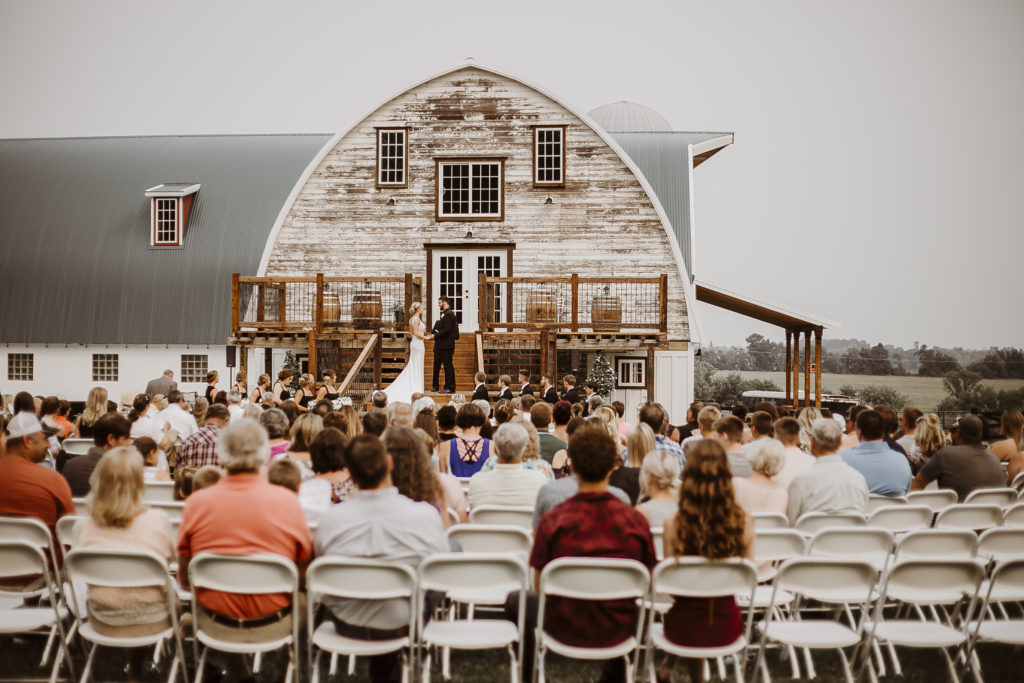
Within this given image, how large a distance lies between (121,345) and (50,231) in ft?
14.7

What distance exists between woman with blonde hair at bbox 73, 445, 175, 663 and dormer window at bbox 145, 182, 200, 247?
21.1 meters

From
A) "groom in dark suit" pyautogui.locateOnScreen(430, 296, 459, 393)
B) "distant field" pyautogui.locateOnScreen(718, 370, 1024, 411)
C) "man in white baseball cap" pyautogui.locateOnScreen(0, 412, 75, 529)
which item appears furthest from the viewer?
"distant field" pyautogui.locateOnScreen(718, 370, 1024, 411)

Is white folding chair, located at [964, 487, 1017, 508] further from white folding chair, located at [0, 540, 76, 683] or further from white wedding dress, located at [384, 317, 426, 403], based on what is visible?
white wedding dress, located at [384, 317, 426, 403]

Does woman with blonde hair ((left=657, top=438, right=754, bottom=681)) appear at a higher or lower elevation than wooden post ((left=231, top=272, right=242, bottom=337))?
lower

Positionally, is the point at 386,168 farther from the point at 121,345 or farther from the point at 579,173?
the point at 121,345

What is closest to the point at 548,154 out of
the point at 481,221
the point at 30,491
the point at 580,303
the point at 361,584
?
the point at 481,221

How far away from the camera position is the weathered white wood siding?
20234 millimetres

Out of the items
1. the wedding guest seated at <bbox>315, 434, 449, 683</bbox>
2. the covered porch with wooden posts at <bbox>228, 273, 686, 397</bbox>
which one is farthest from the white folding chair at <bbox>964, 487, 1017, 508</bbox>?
the covered porch with wooden posts at <bbox>228, 273, 686, 397</bbox>

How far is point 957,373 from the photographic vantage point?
37.2 metres

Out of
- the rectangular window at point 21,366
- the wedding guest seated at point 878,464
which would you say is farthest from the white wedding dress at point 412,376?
the rectangular window at point 21,366

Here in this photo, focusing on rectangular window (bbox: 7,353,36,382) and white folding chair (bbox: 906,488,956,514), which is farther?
rectangular window (bbox: 7,353,36,382)

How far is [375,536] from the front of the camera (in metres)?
4.16

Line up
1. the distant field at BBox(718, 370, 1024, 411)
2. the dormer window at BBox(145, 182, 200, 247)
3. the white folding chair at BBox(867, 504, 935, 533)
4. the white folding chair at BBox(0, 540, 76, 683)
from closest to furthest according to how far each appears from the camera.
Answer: the white folding chair at BBox(0, 540, 76, 683), the white folding chair at BBox(867, 504, 935, 533), the dormer window at BBox(145, 182, 200, 247), the distant field at BBox(718, 370, 1024, 411)

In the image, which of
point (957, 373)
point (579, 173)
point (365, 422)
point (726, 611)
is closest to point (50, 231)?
point (579, 173)
